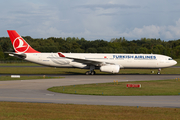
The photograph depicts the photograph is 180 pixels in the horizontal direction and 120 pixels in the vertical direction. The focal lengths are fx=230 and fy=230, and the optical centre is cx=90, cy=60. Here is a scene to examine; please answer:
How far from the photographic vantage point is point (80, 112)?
12078mm

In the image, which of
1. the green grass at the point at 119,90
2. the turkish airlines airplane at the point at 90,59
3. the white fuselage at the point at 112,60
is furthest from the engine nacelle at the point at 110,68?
the green grass at the point at 119,90

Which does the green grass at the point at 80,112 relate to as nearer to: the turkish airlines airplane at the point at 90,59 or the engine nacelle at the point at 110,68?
the engine nacelle at the point at 110,68

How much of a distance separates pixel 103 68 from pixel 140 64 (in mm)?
7526

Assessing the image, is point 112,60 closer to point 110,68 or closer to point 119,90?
point 110,68

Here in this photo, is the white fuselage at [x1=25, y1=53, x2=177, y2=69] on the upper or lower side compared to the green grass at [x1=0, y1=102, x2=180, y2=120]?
upper

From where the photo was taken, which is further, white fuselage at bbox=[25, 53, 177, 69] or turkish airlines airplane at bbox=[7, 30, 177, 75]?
white fuselage at bbox=[25, 53, 177, 69]

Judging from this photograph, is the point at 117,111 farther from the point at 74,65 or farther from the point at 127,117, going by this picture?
the point at 74,65

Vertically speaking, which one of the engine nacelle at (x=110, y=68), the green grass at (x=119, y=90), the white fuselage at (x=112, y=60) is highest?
the white fuselage at (x=112, y=60)

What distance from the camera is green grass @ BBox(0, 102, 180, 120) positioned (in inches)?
432

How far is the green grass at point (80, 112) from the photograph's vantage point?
10984mm

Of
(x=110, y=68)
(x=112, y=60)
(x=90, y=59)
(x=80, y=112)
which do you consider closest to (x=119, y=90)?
(x=80, y=112)

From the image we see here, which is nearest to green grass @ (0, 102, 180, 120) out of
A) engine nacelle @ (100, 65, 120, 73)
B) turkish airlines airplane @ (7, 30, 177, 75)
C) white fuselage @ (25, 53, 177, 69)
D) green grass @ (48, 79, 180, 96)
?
green grass @ (48, 79, 180, 96)

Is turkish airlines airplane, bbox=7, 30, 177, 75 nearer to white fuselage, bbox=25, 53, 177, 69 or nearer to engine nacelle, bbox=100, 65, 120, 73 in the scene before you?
white fuselage, bbox=25, 53, 177, 69

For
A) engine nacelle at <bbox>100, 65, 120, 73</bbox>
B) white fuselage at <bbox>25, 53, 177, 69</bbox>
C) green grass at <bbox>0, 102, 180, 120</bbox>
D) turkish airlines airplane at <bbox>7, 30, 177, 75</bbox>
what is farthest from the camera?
white fuselage at <bbox>25, 53, 177, 69</bbox>
